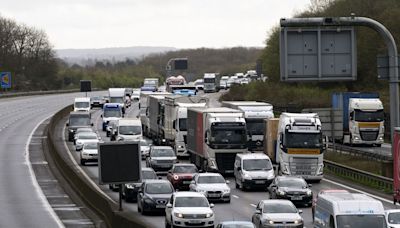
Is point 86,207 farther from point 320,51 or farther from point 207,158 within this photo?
point 320,51

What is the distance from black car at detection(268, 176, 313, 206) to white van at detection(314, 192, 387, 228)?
12.3 metres

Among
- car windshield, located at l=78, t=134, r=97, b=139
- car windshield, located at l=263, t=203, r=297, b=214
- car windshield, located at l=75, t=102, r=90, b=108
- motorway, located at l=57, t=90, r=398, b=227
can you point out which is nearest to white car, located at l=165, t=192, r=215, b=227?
motorway, located at l=57, t=90, r=398, b=227

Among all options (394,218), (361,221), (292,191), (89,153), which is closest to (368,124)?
(89,153)

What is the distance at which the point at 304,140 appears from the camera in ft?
168

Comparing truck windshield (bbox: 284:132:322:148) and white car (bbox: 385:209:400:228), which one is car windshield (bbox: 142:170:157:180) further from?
white car (bbox: 385:209:400:228)

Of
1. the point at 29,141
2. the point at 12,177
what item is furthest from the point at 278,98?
the point at 12,177

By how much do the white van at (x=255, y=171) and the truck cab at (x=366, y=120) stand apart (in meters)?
24.9

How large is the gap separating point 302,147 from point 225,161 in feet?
17.3

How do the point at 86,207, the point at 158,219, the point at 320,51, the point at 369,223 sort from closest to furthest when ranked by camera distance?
the point at 369,223, the point at 320,51, the point at 158,219, the point at 86,207

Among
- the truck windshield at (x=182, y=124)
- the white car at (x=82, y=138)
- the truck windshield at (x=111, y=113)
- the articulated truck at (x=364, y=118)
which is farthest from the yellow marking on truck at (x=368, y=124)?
the truck windshield at (x=111, y=113)

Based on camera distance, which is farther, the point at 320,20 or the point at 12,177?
the point at 12,177

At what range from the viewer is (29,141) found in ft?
297

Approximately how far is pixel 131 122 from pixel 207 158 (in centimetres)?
2121

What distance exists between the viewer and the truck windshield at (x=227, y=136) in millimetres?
54375
